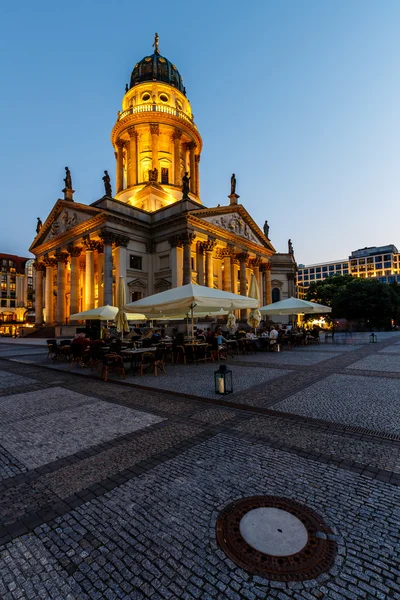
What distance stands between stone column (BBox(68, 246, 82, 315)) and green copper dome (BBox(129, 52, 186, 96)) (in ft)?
114

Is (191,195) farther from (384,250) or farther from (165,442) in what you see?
(384,250)

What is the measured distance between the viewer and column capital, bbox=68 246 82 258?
37312 mm

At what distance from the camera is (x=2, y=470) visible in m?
4.15

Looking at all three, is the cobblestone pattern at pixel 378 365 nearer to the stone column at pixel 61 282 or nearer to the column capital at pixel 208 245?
the column capital at pixel 208 245

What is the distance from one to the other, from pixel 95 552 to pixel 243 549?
49.7 inches

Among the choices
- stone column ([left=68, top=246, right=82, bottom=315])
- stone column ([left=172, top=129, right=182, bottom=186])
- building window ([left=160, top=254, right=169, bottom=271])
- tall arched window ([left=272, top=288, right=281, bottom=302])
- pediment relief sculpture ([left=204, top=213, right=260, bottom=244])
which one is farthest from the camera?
tall arched window ([left=272, top=288, right=281, bottom=302])

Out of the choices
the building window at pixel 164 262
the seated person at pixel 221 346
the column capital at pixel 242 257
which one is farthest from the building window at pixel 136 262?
the seated person at pixel 221 346

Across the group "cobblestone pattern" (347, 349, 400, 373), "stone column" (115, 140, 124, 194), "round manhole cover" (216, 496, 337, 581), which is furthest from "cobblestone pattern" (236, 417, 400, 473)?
"stone column" (115, 140, 124, 194)

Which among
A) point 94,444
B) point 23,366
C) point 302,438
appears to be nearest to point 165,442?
point 94,444

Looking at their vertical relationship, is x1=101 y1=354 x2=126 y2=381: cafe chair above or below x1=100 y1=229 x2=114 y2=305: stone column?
below

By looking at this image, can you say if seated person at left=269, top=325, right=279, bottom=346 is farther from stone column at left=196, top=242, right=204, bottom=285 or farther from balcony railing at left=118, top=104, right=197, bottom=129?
balcony railing at left=118, top=104, right=197, bottom=129

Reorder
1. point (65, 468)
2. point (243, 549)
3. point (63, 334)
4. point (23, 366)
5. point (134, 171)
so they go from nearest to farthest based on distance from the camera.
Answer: point (243, 549) < point (65, 468) < point (23, 366) < point (63, 334) < point (134, 171)

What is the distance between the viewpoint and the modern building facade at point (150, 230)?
33875 millimetres

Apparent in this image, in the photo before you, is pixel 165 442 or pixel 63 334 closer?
pixel 165 442
